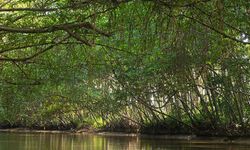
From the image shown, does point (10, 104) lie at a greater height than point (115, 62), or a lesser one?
lesser

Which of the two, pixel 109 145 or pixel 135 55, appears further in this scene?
pixel 109 145

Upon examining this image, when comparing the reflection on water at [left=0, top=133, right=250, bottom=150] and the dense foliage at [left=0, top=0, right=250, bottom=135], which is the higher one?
the dense foliage at [left=0, top=0, right=250, bottom=135]

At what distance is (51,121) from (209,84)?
29.6 metres

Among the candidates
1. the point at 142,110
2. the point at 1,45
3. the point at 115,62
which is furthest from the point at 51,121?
the point at 1,45

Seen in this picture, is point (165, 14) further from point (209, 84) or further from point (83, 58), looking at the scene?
point (209, 84)

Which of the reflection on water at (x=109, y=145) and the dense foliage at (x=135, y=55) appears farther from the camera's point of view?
the reflection on water at (x=109, y=145)

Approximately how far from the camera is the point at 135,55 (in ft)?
33.9

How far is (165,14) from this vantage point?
18.6 feet

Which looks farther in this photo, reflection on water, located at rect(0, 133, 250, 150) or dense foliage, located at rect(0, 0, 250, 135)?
reflection on water, located at rect(0, 133, 250, 150)

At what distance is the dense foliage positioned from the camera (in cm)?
612

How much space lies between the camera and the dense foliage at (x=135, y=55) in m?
6.12

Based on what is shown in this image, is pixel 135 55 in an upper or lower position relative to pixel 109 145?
upper

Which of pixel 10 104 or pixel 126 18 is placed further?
pixel 10 104

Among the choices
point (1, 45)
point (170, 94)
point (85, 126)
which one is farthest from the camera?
point (85, 126)
